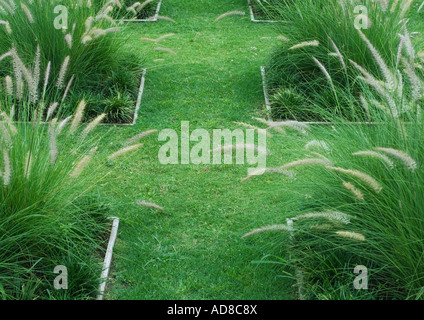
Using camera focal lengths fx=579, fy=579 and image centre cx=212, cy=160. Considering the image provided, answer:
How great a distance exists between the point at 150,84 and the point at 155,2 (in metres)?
3.96

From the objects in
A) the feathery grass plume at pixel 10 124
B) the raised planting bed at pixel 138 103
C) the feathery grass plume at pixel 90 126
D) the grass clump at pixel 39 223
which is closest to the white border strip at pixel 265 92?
the raised planting bed at pixel 138 103

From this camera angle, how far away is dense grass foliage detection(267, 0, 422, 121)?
6.95 metres

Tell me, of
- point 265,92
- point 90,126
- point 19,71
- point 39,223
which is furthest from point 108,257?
point 265,92

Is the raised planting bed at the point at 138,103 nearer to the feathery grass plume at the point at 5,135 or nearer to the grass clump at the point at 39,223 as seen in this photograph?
the grass clump at the point at 39,223

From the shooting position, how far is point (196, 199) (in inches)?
225

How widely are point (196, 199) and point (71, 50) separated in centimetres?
269

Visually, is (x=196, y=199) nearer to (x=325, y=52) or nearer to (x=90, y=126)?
(x=90, y=126)

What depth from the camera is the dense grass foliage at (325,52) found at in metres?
6.95

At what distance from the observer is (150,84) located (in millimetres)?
8234

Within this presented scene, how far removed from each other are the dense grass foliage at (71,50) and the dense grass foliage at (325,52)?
6.65 feet

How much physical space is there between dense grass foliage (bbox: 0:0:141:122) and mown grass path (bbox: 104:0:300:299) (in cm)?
55

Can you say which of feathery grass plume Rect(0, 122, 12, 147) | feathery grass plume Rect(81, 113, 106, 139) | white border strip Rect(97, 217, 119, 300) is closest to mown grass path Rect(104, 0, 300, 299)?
white border strip Rect(97, 217, 119, 300)

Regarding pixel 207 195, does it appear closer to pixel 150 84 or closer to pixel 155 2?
pixel 150 84
